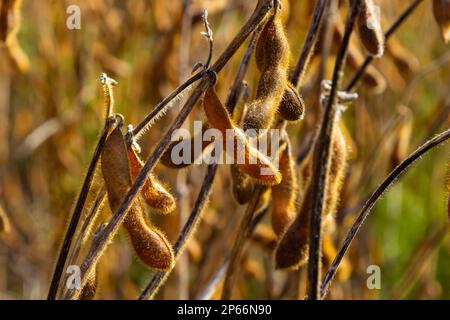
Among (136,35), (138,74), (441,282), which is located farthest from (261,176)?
(441,282)

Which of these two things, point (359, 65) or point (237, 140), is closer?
point (237, 140)

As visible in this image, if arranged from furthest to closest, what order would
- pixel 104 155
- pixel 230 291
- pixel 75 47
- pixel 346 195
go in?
pixel 75 47 → pixel 346 195 → pixel 230 291 → pixel 104 155

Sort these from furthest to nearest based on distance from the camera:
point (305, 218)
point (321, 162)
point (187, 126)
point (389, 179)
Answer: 1. point (187, 126)
2. point (305, 218)
3. point (389, 179)
4. point (321, 162)

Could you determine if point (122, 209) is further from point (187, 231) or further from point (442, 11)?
point (442, 11)

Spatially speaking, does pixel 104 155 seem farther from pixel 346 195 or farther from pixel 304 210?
pixel 346 195

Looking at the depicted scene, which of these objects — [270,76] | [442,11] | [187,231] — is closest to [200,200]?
[187,231]

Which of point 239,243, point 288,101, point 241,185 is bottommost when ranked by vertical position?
point 239,243

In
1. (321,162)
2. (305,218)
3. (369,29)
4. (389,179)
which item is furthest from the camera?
(305,218)
